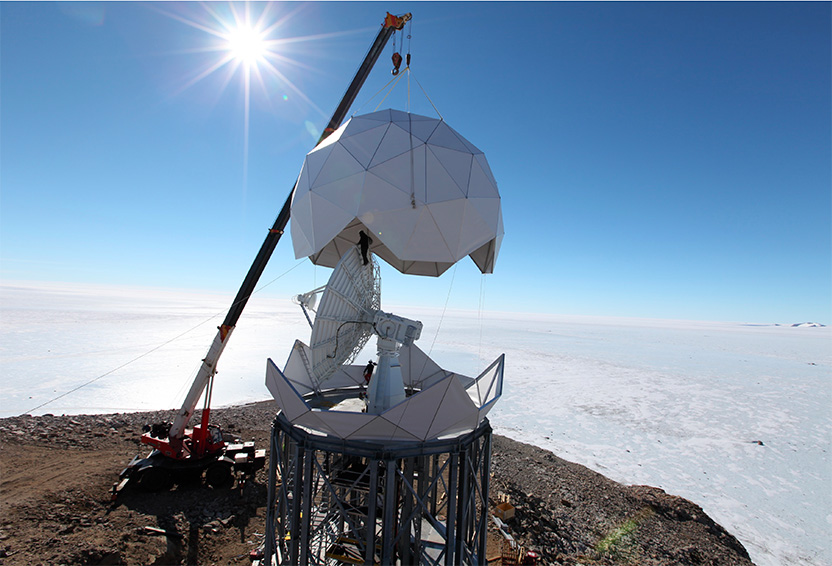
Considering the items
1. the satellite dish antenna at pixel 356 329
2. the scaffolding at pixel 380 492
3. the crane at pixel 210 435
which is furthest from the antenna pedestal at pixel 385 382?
the crane at pixel 210 435

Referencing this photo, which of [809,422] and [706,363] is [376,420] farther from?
[706,363]

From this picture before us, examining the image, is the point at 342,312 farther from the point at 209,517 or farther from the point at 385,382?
the point at 209,517

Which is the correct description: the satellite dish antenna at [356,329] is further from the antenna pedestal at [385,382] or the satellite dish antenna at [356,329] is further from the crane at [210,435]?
the crane at [210,435]

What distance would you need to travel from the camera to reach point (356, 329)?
359 inches

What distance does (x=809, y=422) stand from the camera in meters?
24.8

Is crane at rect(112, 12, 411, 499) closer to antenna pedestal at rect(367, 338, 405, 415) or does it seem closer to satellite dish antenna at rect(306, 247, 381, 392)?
satellite dish antenna at rect(306, 247, 381, 392)

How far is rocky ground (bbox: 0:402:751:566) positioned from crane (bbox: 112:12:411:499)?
1.99ft

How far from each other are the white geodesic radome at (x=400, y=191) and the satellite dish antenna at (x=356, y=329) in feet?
2.96

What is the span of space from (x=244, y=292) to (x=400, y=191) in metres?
9.20

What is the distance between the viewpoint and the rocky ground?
10828 mm

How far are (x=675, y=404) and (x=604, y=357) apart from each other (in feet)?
70.3

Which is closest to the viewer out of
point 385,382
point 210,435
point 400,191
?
point 400,191

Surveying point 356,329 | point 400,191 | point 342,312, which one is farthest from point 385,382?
point 400,191

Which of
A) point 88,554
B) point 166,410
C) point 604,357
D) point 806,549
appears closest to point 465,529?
point 88,554
